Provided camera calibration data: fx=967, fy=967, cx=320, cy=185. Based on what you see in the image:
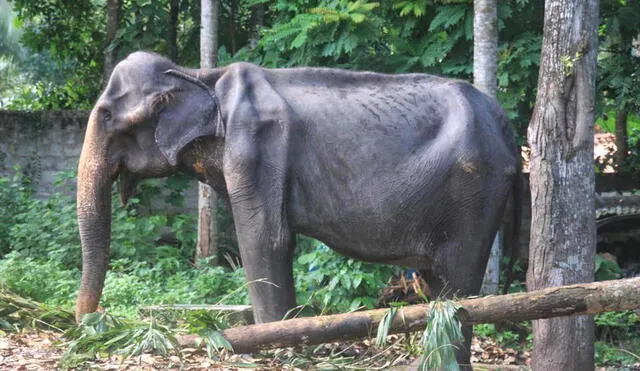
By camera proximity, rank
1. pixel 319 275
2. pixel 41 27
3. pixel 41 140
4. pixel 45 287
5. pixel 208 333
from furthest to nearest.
Result: pixel 41 27, pixel 41 140, pixel 45 287, pixel 319 275, pixel 208 333

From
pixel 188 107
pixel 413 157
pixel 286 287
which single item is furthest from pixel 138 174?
pixel 413 157

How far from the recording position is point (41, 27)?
1418 centimetres

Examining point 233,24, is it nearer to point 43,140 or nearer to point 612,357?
point 43,140

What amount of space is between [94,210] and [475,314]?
2779 millimetres

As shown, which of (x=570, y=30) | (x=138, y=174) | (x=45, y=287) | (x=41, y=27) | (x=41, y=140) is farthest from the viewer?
(x=41, y=27)

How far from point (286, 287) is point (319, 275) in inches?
94.5

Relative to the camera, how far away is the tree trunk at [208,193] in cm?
984

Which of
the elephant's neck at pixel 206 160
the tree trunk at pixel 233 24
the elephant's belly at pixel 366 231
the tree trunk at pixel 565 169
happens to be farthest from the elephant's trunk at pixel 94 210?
the tree trunk at pixel 233 24

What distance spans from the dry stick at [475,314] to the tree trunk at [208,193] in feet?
16.2

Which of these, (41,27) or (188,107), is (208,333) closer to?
(188,107)

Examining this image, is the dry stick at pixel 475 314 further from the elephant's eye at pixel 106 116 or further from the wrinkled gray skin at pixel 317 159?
the elephant's eye at pixel 106 116

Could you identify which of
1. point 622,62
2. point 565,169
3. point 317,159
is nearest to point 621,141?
point 622,62

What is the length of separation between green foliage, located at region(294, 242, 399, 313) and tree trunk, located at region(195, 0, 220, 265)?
5.60 feet

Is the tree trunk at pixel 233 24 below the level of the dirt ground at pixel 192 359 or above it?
above
